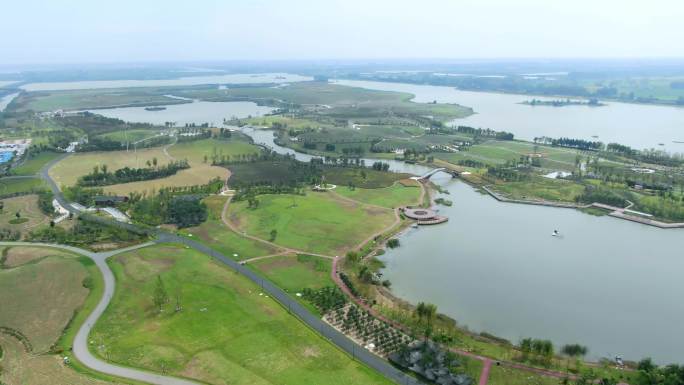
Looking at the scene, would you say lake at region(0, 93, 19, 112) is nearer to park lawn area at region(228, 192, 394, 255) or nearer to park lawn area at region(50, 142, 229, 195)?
park lawn area at region(50, 142, 229, 195)

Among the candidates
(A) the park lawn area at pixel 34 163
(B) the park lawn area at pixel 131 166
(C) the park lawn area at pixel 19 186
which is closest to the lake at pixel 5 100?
(A) the park lawn area at pixel 34 163

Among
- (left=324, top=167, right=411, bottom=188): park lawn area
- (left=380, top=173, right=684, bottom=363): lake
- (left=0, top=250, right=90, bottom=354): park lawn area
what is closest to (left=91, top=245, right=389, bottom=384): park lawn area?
(left=0, top=250, right=90, bottom=354): park lawn area

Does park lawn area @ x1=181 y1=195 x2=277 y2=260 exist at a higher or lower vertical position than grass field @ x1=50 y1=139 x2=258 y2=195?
lower

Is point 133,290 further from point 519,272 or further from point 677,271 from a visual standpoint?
point 677,271

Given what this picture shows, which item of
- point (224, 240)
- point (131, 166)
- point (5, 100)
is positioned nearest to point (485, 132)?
point (131, 166)

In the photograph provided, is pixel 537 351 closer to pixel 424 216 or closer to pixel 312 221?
pixel 424 216

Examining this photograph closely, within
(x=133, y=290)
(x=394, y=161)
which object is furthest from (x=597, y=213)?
(x=133, y=290)
